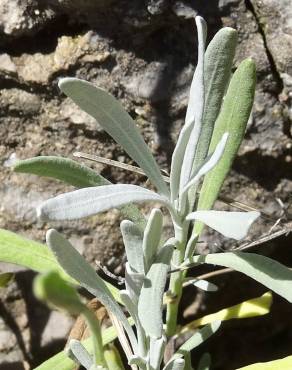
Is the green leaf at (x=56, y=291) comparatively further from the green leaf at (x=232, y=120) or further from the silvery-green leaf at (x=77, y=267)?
the green leaf at (x=232, y=120)

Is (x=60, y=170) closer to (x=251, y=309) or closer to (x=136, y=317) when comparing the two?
(x=136, y=317)

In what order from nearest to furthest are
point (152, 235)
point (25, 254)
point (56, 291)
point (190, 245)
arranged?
point (56, 291) → point (152, 235) → point (190, 245) → point (25, 254)

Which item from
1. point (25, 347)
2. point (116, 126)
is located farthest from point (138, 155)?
point (25, 347)

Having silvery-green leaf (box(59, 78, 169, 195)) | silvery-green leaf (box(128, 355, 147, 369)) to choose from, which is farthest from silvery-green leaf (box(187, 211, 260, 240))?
silvery-green leaf (box(128, 355, 147, 369))

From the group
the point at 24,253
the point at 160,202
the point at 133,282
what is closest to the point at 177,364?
the point at 133,282

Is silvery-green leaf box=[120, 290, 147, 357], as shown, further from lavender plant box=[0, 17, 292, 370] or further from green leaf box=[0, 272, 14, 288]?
green leaf box=[0, 272, 14, 288]

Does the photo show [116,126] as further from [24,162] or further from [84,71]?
[84,71]
